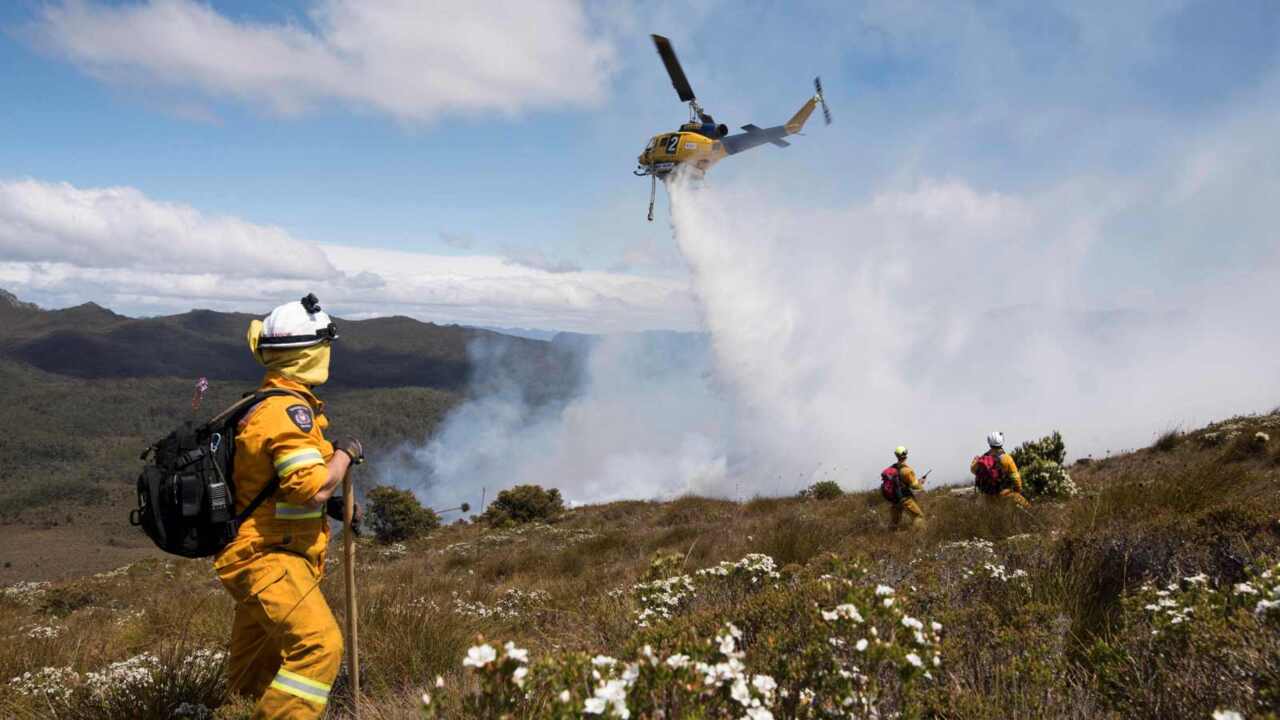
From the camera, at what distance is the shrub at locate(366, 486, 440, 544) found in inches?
1298

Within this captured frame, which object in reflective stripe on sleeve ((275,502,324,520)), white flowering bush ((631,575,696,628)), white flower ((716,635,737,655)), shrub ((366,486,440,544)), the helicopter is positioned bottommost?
shrub ((366,486,440,544))

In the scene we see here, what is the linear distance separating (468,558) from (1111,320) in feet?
385

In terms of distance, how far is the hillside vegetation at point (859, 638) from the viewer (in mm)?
2424

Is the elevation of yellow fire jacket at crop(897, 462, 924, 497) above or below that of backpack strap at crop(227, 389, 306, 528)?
below

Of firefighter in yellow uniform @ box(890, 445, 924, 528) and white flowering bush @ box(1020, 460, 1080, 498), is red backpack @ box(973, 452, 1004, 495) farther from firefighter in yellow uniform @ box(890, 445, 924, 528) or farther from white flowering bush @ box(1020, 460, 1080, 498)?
white flowering bush @ box(1020, 460, 1080, 498)

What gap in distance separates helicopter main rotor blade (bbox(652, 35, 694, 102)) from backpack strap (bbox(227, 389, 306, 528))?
2714cm

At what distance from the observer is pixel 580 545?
635 inches

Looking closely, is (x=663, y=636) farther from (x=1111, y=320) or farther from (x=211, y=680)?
(x=1111, y=320)

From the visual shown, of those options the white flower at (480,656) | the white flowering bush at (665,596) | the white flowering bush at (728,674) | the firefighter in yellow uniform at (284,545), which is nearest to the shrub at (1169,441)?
the white flowering bush at (665,596)

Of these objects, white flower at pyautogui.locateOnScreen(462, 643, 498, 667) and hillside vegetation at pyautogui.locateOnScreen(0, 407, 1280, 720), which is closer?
white flower at pyautogui.locateOnScreen(462, 643, 498, 667)

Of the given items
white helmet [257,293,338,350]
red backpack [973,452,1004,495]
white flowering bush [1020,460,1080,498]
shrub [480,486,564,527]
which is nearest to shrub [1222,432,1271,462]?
white flowering bush [1020,460,1080,498]

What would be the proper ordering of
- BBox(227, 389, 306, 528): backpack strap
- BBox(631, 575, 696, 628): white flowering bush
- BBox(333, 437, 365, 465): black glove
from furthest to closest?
BBox(631, 575, 696, 628): white flowering bush → BBox(333, 437, 365, 465): black glove → BBox(227, 389, 306, 528): backpack strap

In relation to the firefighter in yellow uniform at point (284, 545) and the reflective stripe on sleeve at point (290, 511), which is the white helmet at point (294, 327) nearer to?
the firefighter in yellow uniform at point (284, 545)

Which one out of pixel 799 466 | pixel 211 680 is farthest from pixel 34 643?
pixel 799 466
